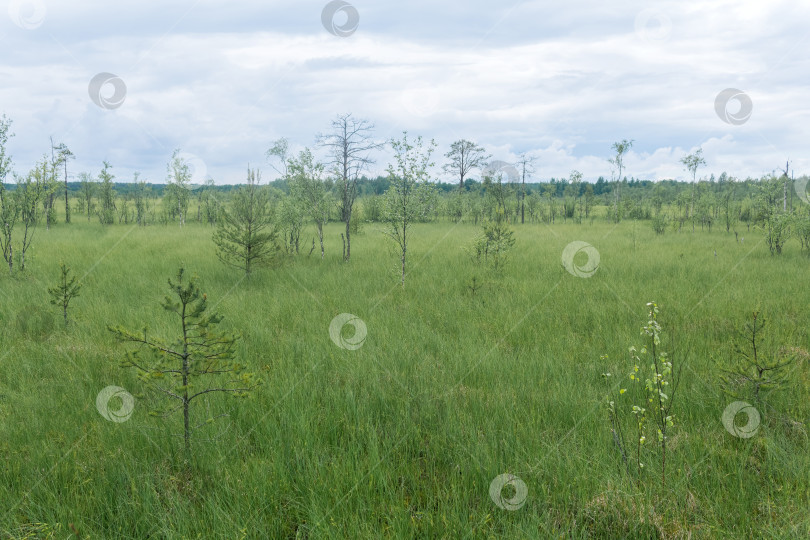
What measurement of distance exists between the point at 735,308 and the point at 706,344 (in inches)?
107

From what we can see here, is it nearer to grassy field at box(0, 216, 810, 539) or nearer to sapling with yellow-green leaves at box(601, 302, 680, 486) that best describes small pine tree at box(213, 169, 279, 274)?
grassy field at box(0, 216, 810, 539)

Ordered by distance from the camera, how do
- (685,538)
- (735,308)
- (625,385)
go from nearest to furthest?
(685,538) → (625,385) → (735,308)

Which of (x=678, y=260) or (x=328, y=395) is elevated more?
(x=678, y=260)

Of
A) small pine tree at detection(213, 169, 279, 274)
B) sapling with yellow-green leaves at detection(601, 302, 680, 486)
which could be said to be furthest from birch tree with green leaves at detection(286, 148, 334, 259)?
sapling with yellow-green leaves at detection(601, 302, 680, 486)

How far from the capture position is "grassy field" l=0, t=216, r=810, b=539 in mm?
2816

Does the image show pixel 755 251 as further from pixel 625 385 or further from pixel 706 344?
pixel 625 385

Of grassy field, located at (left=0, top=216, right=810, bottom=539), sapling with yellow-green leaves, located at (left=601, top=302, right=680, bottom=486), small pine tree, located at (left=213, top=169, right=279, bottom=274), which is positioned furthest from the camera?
small pine tree, located at (left=213, top=169, right=279, bottom=274)

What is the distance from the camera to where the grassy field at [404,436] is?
2.82 metres

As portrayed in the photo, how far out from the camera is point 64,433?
385 cm

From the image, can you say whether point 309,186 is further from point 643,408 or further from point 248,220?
point 643,408

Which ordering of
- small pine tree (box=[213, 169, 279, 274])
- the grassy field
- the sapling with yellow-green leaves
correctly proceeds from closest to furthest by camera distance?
the grassy field < the sapling with yellow-green leaves < small pine tree (box=[213, 169, 279, 274])

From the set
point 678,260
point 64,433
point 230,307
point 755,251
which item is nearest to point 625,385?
point 64,433

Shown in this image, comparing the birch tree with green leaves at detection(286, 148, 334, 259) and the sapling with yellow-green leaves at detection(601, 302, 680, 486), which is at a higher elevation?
the birch tree with green leaves at detection(286, 148, 334, 259)

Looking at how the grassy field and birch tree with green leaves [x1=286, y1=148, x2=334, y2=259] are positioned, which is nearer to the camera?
the grassy field
